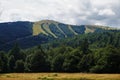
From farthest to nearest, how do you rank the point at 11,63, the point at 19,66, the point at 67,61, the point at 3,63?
the point at 11,63
the point at 3,63
the point at 19,66
the point at 67,61

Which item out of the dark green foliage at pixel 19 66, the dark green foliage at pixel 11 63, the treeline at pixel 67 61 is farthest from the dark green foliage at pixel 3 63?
the dark green foliage at pixel 19 66

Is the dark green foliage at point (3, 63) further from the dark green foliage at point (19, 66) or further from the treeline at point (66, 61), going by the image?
the dark green foliage at point (19, 66)

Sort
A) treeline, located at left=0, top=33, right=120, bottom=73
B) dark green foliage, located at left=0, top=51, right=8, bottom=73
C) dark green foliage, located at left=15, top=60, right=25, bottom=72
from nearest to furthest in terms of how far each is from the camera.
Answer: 1. treeline, located at left=0, top=33, right=120, bottom=73
2. dark green foliage, located at left=15, top=60, right=25, bottom=72
3. dark green foliage, located at left=0, top=51, right=8, bottom=73

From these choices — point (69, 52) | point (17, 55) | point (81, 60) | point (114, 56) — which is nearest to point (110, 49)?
point (114, 56)

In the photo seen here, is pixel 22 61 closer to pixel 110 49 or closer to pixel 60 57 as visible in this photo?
pixel 60 57

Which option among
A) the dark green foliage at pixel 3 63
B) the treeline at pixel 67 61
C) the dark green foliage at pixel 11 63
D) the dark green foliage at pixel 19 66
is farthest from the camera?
the dark green foliage at pixel 11 63

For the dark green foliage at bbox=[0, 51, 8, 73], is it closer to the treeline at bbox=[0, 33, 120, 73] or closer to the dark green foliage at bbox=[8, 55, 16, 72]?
the treeline at bbox=[0, 33, 120, 73]

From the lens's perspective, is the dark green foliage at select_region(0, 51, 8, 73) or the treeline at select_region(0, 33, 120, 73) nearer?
the treeline at select_region(0, 33, 120, 73)

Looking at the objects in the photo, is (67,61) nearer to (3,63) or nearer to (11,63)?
(11,63)

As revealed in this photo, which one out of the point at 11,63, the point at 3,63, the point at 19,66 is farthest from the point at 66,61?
the point at 3,63

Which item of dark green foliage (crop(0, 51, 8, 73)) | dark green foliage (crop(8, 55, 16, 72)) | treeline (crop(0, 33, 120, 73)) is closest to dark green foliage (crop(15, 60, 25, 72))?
treeline (crop(0, 33, 120, 73))

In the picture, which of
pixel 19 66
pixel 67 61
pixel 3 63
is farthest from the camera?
pixel 3 63

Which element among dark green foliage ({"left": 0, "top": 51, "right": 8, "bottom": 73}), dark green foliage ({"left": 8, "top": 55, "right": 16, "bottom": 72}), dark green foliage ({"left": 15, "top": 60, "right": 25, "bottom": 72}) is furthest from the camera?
dark green foliage ({"left": 8, "top": 55, "right": 16, "bottom": 72})

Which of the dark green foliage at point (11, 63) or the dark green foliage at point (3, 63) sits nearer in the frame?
the dark green foliage at point (3, 63)
